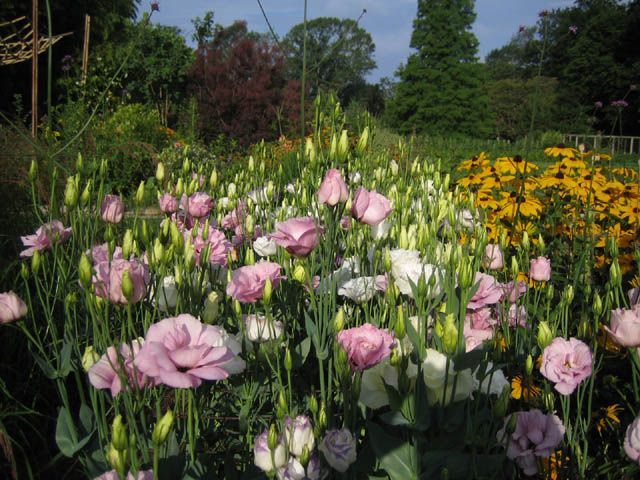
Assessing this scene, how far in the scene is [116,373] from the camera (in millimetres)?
828

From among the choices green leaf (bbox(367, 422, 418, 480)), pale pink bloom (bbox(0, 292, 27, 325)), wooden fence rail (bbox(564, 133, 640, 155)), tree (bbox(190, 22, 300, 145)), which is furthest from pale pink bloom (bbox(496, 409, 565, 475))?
tree (bbox(190, 22, 300, 145))

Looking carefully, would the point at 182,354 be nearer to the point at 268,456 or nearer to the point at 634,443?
the point at 268,456

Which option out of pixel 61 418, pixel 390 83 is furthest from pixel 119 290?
pixel 390 83

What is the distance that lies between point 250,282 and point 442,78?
28733 millimetres

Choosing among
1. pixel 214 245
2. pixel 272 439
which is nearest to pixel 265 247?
pixel 214 245

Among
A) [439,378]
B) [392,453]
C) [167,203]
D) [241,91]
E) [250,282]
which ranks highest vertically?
[241,91]

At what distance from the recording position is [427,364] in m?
0.90

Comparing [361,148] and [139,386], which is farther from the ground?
[361,148]

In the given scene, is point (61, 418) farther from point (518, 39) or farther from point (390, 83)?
point (518, 39)

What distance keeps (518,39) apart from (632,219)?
58.9 meters

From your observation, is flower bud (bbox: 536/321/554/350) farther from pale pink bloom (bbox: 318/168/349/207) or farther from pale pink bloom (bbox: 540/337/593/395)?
pale pink bloom (bbox: 318/168/349/207)

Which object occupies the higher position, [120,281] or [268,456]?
[120,281]

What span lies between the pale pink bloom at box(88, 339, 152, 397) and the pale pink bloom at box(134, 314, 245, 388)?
7 centimetres

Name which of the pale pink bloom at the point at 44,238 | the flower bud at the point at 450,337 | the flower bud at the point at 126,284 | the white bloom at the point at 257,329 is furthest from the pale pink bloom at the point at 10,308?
the flower bud at the point at 450,337
